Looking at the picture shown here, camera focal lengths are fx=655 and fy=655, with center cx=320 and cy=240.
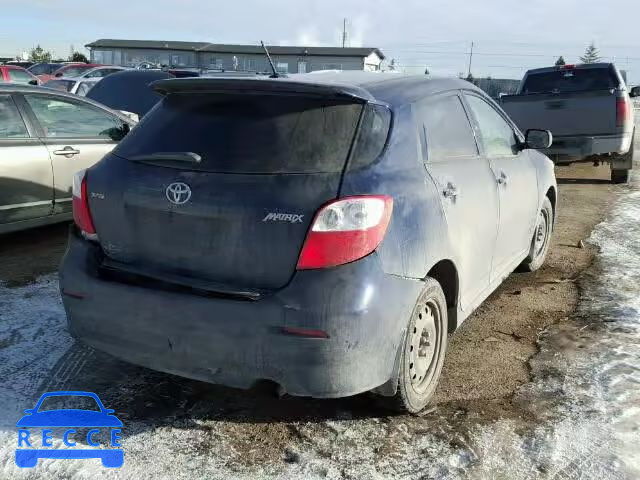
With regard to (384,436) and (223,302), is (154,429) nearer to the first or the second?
(223,302)

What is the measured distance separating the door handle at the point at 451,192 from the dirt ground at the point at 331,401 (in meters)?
1.07

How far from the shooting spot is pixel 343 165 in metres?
2.88

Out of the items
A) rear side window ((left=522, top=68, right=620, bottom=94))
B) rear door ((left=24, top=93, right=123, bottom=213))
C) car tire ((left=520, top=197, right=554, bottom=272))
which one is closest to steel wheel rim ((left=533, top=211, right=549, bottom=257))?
car tire ((left=520, top=197, right=554, bottom=272))

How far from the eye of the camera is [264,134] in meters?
2.97

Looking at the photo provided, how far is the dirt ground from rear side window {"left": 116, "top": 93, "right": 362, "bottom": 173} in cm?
Result: 127

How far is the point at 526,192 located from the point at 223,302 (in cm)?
286

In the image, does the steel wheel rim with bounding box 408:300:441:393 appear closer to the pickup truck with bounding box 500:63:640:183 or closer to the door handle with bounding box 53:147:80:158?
the door handle with bounding box 53:147:80:158

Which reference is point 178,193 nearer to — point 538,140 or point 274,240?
point 274,240

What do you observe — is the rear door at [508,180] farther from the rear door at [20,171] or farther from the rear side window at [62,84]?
the rear side window at [62,84]

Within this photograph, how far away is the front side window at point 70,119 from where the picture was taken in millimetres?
6332

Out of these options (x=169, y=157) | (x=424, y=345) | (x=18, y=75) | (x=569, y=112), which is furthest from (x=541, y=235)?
(x=18, y=75)

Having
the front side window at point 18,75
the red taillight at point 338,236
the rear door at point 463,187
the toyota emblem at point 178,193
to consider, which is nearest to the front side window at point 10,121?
the toyota emblem at point 178,193

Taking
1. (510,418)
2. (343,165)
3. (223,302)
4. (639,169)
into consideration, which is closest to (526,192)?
(510,418)

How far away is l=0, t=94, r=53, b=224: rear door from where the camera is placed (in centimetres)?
585
